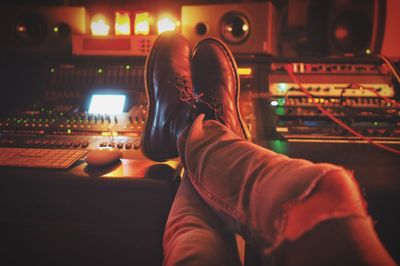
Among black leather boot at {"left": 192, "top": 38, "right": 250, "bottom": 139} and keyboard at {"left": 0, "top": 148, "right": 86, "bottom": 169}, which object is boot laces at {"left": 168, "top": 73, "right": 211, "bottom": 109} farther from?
keyboard at {"left": 0, "top": 148, "right": 86, "bottom": 169}

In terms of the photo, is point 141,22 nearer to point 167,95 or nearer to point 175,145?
point 167,95

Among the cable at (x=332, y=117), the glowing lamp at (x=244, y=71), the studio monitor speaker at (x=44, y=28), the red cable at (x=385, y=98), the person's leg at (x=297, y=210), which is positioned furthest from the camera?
the studio monitor speaker at (x=44, y=28)

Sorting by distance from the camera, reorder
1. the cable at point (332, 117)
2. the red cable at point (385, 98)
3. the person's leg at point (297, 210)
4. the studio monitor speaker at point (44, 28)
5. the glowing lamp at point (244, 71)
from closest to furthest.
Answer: the person's leg at point (297, 210) → the cable at point (332, 117) → the red cable at point (385, 98) → the glowing lamp at point (244, 71) → the studio monitor speaker at point (44, 28)

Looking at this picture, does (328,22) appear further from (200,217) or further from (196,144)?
(200,217)

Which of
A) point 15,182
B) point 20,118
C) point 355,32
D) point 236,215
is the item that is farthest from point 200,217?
point 355,32

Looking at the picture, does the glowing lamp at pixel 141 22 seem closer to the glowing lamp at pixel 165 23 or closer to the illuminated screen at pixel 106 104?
the glowing lamp at pixel 165 23

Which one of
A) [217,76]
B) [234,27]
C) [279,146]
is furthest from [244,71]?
[279,146]

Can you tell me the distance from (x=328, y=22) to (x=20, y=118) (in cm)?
100

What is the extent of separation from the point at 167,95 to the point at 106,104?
0.65 ft

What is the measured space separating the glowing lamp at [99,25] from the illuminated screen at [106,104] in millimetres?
299

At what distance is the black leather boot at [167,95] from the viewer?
27.2 inches

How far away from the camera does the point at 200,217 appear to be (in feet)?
1.51

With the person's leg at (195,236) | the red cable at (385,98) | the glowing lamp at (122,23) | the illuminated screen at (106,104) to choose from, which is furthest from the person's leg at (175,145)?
the red cable at (385,98)

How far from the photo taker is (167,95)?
79cm
